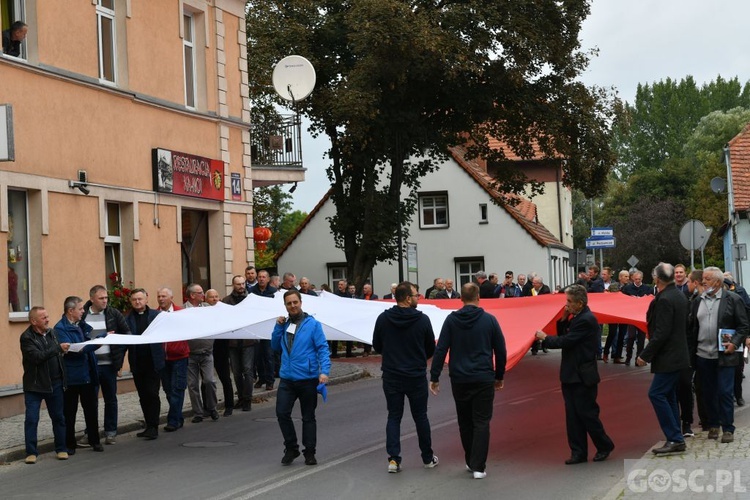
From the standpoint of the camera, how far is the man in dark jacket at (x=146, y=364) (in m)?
14.5

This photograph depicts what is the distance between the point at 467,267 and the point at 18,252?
3830 cm

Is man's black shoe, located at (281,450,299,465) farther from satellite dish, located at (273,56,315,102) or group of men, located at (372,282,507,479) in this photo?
satellite dish, located at (273,56,315,102)

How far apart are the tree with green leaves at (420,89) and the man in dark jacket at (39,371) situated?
680 inches

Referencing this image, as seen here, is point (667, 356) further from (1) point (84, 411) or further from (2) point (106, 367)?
(1) point (84, 411)

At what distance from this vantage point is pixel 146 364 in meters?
14.5

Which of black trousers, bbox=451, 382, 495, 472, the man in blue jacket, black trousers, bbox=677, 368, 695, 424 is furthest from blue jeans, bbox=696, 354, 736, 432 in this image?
the man in blue jacket

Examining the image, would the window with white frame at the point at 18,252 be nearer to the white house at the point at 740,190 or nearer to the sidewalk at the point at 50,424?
the sidewalk at the point at 50,424

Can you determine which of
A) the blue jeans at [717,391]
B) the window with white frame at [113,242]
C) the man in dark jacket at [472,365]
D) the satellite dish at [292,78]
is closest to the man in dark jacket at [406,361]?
the man in dark jacket at [472,365]

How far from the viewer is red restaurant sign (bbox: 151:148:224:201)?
22.0 m

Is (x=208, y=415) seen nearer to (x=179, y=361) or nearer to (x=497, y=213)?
(x=179, y=361)

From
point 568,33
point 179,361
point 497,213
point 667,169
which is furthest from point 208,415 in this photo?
point 667,169

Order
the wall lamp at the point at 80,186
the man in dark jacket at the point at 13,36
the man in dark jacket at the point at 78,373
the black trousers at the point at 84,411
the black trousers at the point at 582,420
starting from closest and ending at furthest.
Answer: the black trousers at the point at 582,420, the man in dark jacket at the point at 78,373, the black trousers at the point at 84,411, the man in dark jacket at the point at 13,36, the wall lamp at the point at 80,186

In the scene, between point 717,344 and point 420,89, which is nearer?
point 717,344

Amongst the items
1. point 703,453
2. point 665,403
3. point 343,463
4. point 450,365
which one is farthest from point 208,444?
point 703,453
